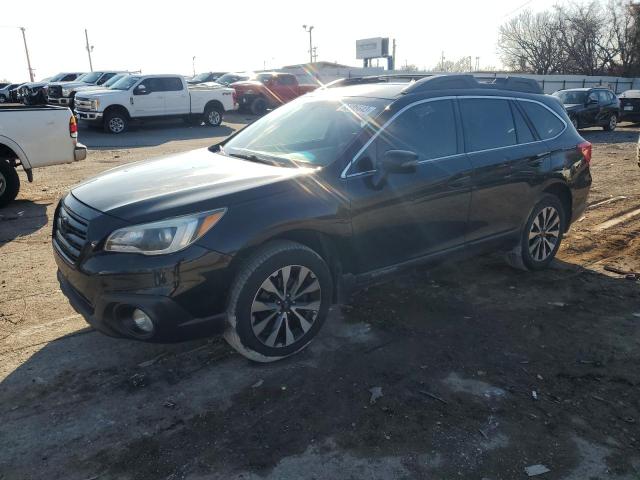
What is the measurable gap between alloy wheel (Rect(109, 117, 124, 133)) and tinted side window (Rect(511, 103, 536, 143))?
633 inches

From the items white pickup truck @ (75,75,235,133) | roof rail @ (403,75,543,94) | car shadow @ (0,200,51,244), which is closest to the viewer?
roof rail @ (403,75,543,94)

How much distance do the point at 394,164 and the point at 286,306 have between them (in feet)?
4.01

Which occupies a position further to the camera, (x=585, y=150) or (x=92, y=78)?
(x=92, y=78)

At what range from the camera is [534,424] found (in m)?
3.01

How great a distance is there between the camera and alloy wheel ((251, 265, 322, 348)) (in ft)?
11.3

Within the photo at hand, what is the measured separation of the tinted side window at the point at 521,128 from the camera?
196 inches

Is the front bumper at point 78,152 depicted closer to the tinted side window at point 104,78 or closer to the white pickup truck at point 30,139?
the white pickup truck at point 30,139

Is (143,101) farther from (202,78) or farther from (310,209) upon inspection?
(310,209)

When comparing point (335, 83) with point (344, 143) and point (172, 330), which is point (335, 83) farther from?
point (172, 330)

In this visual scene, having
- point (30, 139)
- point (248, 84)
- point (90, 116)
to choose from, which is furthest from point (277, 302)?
point (248, 84)

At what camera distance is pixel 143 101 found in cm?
1853

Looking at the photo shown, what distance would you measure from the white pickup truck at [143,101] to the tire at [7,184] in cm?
1052

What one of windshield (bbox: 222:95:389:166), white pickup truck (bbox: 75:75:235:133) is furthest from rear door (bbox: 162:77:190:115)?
windshield (bbox: 222:95:389:166)

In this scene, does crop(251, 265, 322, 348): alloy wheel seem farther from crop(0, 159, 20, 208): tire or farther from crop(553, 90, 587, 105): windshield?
crop(553, 90, 587, 105): windshield
